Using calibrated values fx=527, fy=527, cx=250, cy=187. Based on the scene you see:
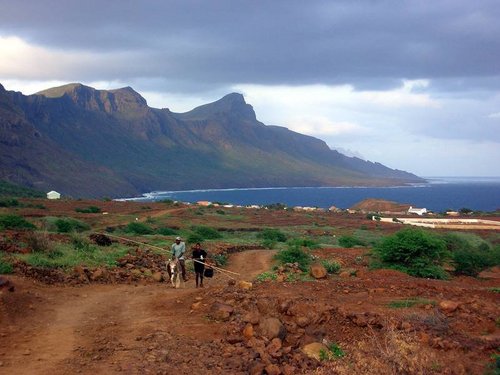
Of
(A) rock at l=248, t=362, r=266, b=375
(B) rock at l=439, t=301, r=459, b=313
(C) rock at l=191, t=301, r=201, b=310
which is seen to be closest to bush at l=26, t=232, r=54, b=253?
(C) rock at l=191, t=301, r=201, b=310

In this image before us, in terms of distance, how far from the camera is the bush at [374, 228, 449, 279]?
1816 cm

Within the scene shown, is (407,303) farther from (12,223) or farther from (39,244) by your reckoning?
(12,223)

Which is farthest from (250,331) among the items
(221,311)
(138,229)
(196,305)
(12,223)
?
(138,229)

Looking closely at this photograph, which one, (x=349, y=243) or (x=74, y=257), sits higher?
(x=74, y=257)

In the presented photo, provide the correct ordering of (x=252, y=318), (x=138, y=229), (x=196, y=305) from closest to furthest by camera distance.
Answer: (x=252, y=318) < (x=196, y=305) < (x=138, y=229)

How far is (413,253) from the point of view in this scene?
18.7 meters

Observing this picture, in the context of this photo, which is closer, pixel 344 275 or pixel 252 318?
pixel 252 318

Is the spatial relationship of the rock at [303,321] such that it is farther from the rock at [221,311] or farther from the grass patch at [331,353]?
the rock at [221,311]

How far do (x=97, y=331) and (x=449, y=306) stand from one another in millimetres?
6547

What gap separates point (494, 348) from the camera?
8.32 m

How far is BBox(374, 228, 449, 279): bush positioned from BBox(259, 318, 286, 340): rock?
10.3m

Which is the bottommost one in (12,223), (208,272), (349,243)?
(349,243)

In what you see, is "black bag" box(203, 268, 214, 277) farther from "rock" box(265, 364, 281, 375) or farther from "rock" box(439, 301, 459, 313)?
"rock" box(265, 364, 281, 375)

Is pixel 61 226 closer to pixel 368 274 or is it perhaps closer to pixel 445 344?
pixel 368 274
